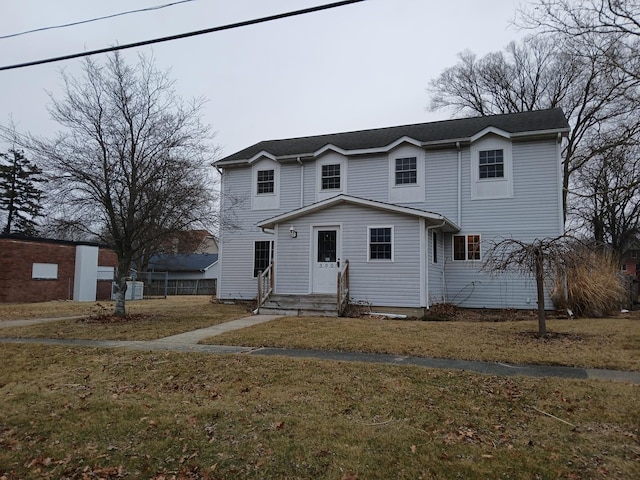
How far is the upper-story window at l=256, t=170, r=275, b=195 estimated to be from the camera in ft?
64.3

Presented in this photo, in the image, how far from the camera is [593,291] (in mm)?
13922

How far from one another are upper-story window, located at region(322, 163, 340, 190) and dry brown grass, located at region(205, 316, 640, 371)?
7.40 meters

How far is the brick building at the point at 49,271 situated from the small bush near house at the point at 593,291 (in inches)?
961

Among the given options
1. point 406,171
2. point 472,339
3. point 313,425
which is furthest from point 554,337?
point 406,171

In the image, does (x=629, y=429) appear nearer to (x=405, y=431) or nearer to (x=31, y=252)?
(x=405, y=431)

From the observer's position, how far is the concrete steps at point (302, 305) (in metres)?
14.3

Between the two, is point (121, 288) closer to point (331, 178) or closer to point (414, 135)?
point (331, 178)

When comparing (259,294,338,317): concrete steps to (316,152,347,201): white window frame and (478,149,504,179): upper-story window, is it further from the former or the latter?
(478,149,504,179): upper-story window

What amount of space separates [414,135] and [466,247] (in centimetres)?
512

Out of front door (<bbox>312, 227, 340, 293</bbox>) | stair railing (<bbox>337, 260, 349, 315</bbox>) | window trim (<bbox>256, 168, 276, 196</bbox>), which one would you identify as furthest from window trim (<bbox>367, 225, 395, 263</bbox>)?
window trim (<bbox>256, 168, 276, 196</bbox>)

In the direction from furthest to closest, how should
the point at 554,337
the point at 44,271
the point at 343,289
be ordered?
the point at 44,271
the point at 343,289
the point at 554,337

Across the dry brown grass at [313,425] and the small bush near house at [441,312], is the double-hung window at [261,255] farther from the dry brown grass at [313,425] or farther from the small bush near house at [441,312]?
the dry brown grass at [313,425]

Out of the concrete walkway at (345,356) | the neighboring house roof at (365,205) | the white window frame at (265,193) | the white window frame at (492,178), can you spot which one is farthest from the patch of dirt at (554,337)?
the white window frame at (265,193)

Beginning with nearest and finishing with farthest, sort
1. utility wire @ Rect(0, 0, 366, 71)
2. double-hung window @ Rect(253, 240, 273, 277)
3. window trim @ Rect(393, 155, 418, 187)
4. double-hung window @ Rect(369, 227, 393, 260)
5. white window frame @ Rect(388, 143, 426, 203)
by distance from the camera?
utility wire @ Rect(0, 0, 366, 71) → double-hung window @ Rect(369, 227, 393, 260) → white window frame @ Rect(388, 143, 426, 203) → window trim @ Rect(393, 155, 418, 187) → double-hung window @ Rect(253, 240, 273, 277)
